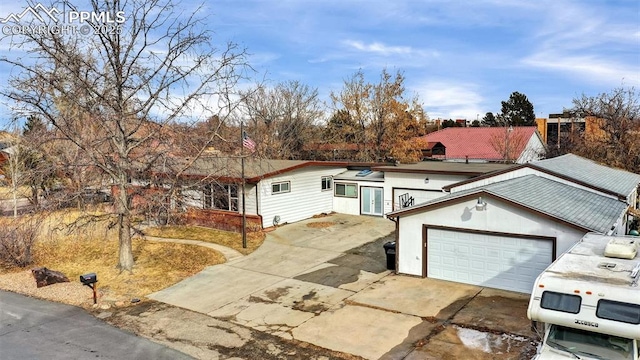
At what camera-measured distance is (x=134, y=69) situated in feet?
47.7

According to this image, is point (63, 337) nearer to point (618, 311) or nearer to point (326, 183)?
point (618, 311)

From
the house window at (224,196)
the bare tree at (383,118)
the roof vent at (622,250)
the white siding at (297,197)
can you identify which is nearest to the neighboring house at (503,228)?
the roof vent at (622,250)

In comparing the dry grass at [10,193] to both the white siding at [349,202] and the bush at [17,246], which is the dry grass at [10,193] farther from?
the white siding at [349,202]

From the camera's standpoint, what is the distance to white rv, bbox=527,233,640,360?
21.3ft

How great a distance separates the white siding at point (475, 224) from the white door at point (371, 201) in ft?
36.1

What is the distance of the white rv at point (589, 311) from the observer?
650 centimetres

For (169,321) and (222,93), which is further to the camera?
(222,93)

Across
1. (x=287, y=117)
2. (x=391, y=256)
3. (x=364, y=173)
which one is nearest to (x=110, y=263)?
(x=391, y=256)

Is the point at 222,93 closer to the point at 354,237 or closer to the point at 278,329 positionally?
the point at 278,329

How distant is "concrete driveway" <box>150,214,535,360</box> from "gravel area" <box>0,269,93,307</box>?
2.22 metres

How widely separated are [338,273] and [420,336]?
558 cm

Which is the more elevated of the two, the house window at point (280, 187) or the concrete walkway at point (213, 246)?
the house window at point (280, 187)

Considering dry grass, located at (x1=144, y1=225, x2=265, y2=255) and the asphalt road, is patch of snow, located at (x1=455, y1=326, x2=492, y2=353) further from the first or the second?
dry grass, located at (x1=144, y1=225, x2=265, y2=255)

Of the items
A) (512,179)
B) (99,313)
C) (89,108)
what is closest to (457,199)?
(512,179)
